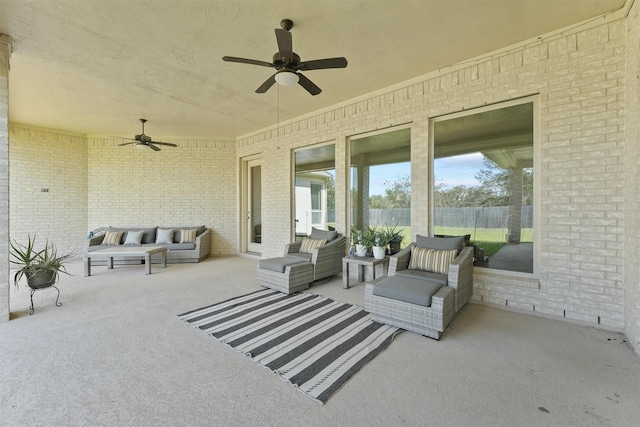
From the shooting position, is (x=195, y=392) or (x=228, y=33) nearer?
(x=195, y=392)

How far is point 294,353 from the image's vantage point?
7.79ft

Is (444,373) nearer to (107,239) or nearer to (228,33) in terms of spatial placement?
(228,33)

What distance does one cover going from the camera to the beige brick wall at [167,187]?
23.7 feet

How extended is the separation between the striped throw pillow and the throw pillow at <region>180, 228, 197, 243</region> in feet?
17.4

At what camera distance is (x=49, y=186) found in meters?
6.57

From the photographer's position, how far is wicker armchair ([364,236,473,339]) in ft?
8.48

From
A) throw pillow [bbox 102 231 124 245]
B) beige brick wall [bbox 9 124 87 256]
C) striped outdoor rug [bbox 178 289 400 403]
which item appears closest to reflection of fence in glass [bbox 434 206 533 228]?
striped outdoor rug [bbox 178 289 400 403]

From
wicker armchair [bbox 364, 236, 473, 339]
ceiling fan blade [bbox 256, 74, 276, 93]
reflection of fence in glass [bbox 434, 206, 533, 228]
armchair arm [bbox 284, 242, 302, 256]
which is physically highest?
ceiling fan blade [bbox 256, 74, 276, 93]

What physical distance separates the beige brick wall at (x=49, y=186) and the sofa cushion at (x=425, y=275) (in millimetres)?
8116

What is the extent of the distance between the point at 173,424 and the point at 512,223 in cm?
404

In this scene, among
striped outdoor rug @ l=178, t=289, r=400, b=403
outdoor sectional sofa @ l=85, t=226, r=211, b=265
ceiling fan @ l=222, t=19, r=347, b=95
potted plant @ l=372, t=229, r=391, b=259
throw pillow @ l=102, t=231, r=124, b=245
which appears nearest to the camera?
striped outdoor rug @ l=178, t=289, r=400, b=403

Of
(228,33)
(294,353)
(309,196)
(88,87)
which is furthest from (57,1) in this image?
(309,196)

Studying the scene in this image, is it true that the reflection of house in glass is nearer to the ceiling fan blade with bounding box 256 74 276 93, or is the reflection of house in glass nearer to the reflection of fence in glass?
the reflection of fence in glass

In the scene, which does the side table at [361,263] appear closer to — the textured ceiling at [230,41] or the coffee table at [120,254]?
the textured ceiling at [230,41]
